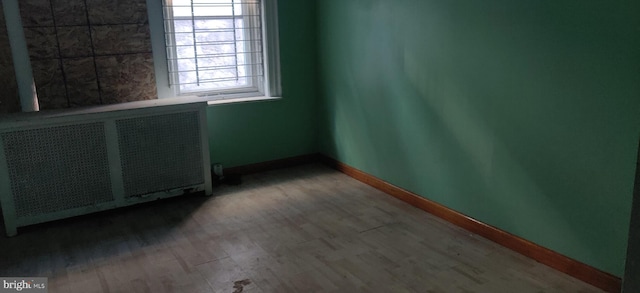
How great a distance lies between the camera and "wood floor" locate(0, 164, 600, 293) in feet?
8.39

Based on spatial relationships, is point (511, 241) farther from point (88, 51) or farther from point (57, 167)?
point (88, 51)

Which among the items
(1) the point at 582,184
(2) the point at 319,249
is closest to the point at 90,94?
(2) the point at 319,249

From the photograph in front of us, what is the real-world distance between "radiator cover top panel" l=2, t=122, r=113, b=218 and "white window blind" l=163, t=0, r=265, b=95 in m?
0.94

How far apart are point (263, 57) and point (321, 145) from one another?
1.04 meters

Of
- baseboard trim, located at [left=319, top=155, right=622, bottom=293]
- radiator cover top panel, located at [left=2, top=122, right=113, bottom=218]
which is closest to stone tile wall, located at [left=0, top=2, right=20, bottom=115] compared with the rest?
radiator cover top panel, located at [left=2, top=122, right=113, bottom=218]

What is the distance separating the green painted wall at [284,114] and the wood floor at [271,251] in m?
0.66

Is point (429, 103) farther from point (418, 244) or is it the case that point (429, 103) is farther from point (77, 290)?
point (77, 290)

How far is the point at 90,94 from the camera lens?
146 inches

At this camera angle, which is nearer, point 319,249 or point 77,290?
point 77,290

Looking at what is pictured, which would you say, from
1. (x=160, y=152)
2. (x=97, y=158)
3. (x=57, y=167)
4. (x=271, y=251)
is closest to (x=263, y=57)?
(x=160, y=152)

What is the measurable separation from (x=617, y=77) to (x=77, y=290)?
9.50 feet

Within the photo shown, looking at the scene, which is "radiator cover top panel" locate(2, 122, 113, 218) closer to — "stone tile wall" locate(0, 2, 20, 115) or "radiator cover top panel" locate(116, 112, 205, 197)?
"radiator cover top panel" locate(116, 112, 205, 197)

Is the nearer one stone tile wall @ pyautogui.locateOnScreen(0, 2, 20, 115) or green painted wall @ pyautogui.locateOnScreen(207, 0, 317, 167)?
stone tile wall @ pyautogui.locateOnScreen(0, 2, 20, 115)

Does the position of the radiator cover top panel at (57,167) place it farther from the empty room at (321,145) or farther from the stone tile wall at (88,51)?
the stone tile wall at (88,51)
